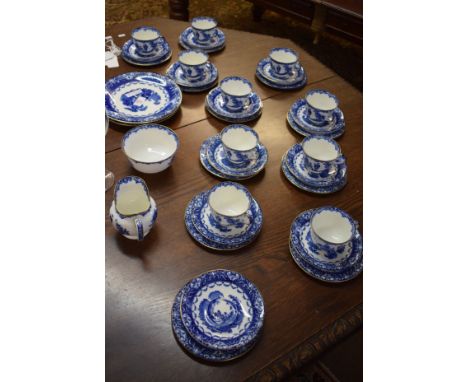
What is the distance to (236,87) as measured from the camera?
1283 mm

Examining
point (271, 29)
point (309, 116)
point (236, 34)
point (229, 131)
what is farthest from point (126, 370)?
point (271, 29)

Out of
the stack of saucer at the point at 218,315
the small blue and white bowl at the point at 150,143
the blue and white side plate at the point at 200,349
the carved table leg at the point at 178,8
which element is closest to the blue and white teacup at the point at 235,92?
the small blue and white bowl at the point at 150,143

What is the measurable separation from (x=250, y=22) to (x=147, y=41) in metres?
1.67

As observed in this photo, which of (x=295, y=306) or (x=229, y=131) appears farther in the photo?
(x=229, y=131)

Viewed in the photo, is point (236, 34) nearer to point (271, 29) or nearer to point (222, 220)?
point (222, 220)

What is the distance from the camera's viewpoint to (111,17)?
8.97ft

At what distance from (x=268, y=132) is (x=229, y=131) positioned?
5.5 inches

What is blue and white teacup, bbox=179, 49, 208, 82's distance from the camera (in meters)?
1.28

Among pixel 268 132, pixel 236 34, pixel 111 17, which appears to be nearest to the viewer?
pixel 268 132

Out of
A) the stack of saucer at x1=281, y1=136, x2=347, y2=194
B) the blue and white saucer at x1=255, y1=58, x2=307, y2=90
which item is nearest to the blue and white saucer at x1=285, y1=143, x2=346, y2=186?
the stack of saucer at x1=281, y1=136, x2=347, y2=194

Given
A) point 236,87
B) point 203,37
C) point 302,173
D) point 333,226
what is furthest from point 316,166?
point 203,37

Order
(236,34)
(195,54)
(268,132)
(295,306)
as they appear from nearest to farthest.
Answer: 1. (295,306)
2. (268,132)
3. (195,54)
4. (236,34)

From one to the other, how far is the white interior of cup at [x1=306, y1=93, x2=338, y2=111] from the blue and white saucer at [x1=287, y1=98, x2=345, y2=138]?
0.02 metres

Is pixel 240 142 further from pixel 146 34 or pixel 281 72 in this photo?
pixel 146 34
